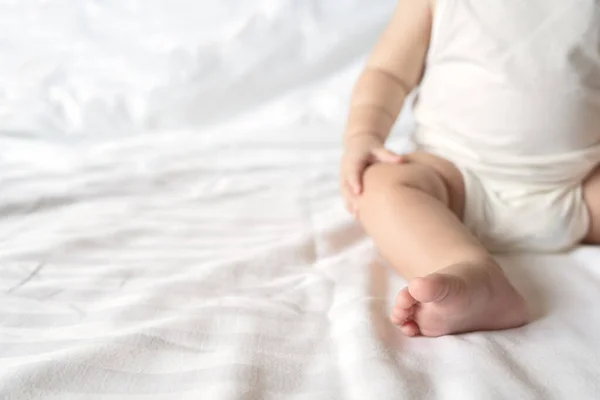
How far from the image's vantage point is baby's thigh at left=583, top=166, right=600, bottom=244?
28.5 inches

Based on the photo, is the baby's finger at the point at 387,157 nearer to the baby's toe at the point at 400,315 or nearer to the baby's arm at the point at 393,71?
the baby's arm at the point at 393,71

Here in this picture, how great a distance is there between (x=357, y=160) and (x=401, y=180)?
0.09m

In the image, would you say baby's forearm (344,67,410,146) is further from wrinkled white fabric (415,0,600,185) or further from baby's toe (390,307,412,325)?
baby's toe (390,307,412,325)

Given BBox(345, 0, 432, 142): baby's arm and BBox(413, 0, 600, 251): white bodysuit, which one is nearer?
BBox(413, 0, 600, 251): white bodysuit

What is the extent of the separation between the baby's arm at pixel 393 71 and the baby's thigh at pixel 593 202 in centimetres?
23

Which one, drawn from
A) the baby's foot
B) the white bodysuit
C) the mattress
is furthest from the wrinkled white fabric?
the baby's foot

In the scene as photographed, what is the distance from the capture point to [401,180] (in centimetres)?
69

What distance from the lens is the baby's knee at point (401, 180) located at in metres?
0.68

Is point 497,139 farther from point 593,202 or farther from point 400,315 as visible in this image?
point 400,315

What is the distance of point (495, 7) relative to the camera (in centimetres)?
78

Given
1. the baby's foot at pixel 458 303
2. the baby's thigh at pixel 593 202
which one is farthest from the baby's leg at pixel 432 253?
the baby's thigh at pixel 593 202

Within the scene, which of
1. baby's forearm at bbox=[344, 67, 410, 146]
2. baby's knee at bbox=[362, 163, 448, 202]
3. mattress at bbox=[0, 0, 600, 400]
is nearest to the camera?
mattress at bbox=[0, 0, 600, 400]

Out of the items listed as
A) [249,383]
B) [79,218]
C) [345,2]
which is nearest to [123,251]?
[79,218]

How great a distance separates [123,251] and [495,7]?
489 millimetres
